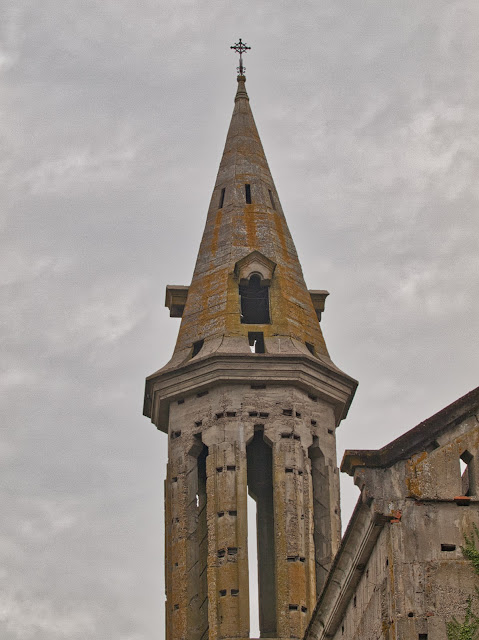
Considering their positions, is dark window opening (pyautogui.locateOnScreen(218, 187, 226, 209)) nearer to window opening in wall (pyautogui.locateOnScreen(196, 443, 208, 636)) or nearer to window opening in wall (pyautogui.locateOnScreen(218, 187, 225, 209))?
window opening in wall (pyautogui.locateOnScreen(218, 187, 225, 209))

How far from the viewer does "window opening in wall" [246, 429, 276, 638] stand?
148 feet

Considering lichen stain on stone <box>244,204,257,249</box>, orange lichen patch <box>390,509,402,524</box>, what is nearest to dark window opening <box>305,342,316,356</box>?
lichen stain on stone <box>244,204,257,249</box>

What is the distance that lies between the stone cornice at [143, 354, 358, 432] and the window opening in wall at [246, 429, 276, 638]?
1.43m

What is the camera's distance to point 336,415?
4681 cm

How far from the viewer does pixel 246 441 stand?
44469 millimetres

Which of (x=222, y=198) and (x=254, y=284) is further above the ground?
(x=222, y=198)

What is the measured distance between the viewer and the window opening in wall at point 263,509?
148 feet

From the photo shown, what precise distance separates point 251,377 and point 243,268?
435 cm

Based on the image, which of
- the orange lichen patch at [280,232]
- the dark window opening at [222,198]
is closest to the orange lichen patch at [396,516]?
the orange lichen patch at [280,232]

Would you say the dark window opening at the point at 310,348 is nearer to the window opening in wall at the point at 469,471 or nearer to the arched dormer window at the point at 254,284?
the arched dormer window at the point at 254,284

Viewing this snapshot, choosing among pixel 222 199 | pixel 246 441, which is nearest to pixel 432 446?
pixel 246 441

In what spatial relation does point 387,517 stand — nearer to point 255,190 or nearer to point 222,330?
point 222,330

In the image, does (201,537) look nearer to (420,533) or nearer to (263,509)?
(263,509)

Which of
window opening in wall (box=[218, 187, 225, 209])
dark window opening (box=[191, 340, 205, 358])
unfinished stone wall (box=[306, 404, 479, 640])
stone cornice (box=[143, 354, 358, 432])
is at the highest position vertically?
window opening in wall (box=[218, 187, 225, 209])
